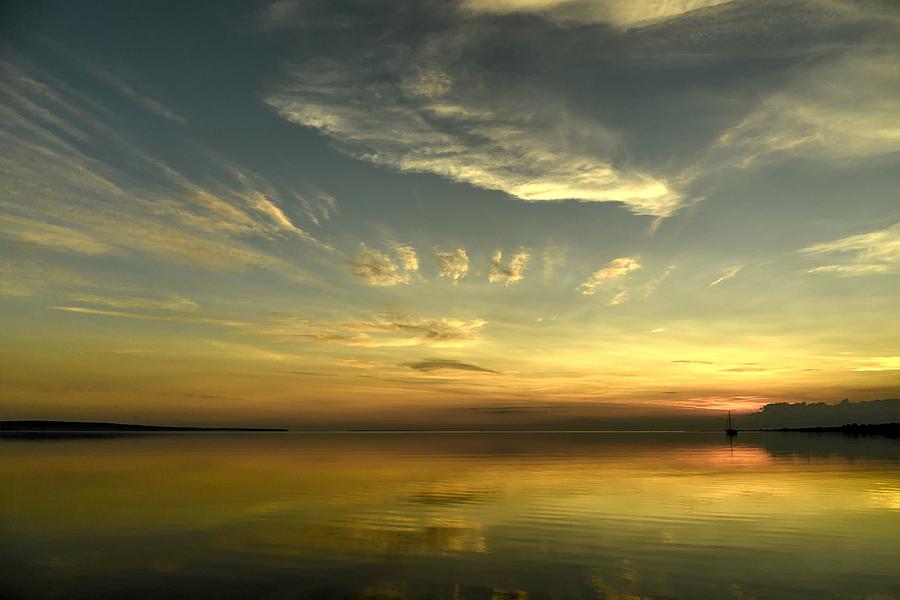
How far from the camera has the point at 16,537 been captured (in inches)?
1091

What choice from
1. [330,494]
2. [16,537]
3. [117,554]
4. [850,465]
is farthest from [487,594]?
[850,465]

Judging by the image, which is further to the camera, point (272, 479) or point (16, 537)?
point (272, 479)

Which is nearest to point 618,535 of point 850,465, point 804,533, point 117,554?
point 804,533

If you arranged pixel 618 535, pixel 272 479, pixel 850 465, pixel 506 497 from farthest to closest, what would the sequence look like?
pixel 850 465 → pixel 272 479 → pixel 506 497 → pixel 618 535

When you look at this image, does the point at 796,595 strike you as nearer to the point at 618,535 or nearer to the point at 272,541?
the point at 618,535

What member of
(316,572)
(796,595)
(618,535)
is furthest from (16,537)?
(796,595)

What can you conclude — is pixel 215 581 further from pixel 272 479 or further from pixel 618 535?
pixel 272 479

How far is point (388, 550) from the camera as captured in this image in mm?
25078

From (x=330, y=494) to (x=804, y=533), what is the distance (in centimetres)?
3036

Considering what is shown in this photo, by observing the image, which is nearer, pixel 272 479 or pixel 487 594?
pixel 487 594

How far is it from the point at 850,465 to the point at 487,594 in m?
74.6

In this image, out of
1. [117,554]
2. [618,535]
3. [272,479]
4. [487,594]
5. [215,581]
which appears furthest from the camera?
[272,479]

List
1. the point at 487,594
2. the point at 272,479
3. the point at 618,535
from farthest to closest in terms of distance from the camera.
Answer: the point at 272,479
the point at 618,535
the point at 487,594

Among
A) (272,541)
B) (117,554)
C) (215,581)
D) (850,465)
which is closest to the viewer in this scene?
(215,581)
